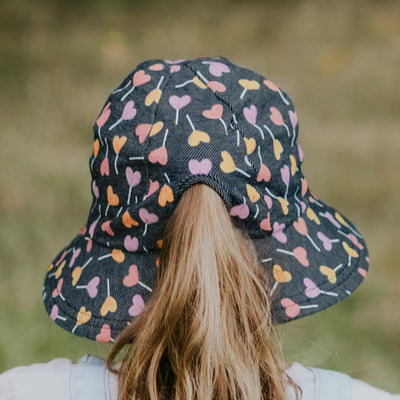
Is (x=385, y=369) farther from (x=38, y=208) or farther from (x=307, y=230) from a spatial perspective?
(x=38, y=208)

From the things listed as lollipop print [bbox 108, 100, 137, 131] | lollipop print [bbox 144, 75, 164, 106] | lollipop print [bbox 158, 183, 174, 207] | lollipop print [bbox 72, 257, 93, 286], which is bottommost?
lollipop print [bbox 72, 257, 93, 286]

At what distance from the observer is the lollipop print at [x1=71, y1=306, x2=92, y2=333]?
0.97 m

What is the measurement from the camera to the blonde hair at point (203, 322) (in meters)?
0.82

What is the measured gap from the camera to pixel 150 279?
943 millimetres

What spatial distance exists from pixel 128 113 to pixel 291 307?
408 millimetres

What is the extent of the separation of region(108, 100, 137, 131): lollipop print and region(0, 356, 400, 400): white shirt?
1.30 ft

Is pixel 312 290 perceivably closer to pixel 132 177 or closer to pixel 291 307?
pixel 291 307

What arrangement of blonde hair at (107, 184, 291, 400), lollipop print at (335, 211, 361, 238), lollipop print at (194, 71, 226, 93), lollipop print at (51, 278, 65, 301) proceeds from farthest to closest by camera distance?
lollipop print at (335, 211, 361, 238), lollipop print at (51, 278, 65, 301), lollipop print at (194, 71, 226, 93), blonde hair at (107, 184, 291, 400)

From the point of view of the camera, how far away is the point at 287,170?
0.97 metres

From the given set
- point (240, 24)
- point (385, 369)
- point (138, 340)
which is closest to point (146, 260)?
point (138, 340)

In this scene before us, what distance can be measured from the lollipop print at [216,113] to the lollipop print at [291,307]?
292mm

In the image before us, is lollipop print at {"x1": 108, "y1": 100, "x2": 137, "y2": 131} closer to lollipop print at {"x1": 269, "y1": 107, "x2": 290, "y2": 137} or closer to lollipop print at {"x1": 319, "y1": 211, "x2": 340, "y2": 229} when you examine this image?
lollipop print at {"x1": 269, "y1": 107, "x2": 290, "y2": 137}

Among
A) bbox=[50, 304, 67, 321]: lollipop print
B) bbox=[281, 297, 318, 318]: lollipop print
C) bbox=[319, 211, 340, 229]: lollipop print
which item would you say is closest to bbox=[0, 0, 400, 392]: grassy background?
bbox=[50, 304, 67, 321]: lollipop print

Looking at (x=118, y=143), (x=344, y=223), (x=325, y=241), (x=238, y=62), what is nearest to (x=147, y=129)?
(x=118, y=143)
